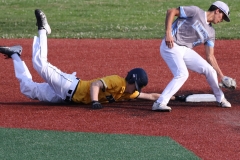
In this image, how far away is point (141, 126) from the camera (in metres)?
9.66

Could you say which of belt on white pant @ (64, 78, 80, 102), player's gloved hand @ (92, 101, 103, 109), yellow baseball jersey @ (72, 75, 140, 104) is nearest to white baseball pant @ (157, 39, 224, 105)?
yellow baseball jersey @ (72, 75, 140, 104)

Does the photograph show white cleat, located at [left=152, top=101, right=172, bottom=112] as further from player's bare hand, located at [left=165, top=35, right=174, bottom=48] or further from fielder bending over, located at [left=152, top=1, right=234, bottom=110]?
player's bare hand, located at [left=165, top=35, right=174, bottom=48]

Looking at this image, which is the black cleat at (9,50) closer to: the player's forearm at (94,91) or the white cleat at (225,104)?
the player's forearm at (94,91)

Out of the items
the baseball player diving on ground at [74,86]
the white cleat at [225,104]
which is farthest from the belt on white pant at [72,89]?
the white cleat at [225,104]

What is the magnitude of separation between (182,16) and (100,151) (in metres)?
2.87

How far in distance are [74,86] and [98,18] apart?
541 inches

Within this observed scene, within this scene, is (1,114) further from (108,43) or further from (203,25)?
(108,43)

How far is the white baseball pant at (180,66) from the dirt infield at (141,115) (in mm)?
357

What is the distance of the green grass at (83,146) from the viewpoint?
8.07 metres

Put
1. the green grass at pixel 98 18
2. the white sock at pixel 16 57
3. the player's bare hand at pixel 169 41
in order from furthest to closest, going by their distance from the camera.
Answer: the green grass at pixel 98 18 → the white sock at pixel 16 57 → the player's bare hand at pixel 169 41

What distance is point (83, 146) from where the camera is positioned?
8555mm

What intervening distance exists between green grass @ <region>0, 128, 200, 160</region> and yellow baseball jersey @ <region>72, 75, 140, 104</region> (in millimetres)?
1489

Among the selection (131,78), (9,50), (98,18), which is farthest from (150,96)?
(98,18)

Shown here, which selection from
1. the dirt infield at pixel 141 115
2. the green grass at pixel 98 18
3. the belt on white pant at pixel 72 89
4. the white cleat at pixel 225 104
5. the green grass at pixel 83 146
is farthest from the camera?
the green grass at pixel 98 18
